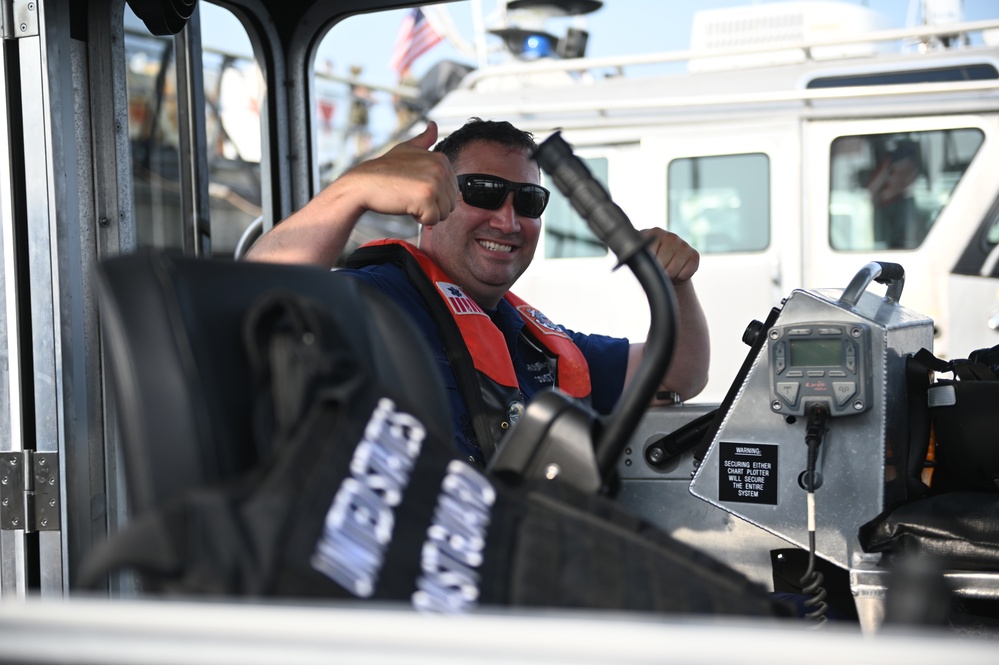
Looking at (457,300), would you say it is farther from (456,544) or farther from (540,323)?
(456,544)

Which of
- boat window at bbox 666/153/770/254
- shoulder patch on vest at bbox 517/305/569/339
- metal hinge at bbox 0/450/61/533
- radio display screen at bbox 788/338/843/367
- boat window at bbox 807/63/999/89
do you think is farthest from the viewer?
boat window at bbox 666/153/770/254

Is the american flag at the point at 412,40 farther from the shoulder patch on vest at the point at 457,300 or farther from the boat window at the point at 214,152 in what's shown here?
the shoulder patch on vest at the point at 457,300

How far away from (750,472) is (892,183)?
377 centimetres

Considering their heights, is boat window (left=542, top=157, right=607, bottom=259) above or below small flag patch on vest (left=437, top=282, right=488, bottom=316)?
above

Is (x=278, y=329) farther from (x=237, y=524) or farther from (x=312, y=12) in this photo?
(x=312, y=12)

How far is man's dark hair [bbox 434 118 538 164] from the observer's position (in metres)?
2.38

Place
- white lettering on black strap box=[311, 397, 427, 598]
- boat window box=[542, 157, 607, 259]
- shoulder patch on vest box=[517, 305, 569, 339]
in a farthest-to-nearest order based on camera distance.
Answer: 1. boat window box=[542, 157, 607, 259]
2. shoulder patch on vest box=[517, 305, 569, 339]
3. white lettering on black strap box=[311, 397, 427, 598]

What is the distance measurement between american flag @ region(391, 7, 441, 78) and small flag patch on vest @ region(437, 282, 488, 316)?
19.8ft

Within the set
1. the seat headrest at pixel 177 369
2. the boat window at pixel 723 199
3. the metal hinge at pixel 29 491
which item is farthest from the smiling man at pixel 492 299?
the boat window at pixel 723 199

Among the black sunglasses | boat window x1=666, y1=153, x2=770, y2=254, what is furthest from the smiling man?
boat window x1=666, y1=153, x2=770, y2=254

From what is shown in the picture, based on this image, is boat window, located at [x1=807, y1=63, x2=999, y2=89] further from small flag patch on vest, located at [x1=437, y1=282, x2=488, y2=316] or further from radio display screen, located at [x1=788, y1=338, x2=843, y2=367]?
radio display screen, located at [x1=788, y1=338, x2=843, y2=367]

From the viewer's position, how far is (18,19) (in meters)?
1.73

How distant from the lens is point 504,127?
2.42 meters

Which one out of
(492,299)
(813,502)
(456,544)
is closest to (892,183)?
(492,299)
